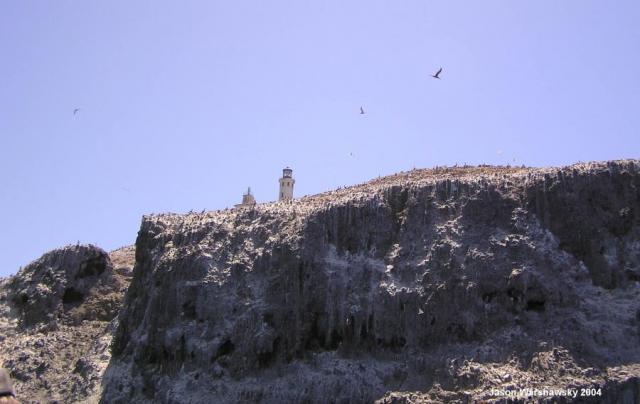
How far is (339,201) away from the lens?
4734 centimetres

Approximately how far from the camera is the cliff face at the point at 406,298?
3791 cm

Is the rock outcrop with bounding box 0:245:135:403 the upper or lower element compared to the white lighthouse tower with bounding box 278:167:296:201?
lower

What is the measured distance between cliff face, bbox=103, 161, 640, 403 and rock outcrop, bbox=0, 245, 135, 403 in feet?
8.13

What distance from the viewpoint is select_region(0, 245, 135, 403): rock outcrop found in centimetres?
4872

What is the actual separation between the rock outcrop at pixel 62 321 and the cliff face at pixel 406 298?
2.48m

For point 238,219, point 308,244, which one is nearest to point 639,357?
point 308,244

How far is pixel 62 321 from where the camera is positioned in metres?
54.2

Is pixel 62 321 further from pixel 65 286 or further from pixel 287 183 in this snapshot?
pixel 287 183

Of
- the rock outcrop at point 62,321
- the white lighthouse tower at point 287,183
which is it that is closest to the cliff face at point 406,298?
the rock outcrop at point 62,321

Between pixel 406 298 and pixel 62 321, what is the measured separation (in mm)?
24862

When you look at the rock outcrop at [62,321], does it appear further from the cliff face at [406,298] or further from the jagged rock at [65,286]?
the cliff face at [406,298]

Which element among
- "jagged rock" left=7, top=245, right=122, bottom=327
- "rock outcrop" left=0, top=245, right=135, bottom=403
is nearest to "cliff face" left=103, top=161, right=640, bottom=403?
"rock outcrop" left=0, top=245, right=135, bottom=403

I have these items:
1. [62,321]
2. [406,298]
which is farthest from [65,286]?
[406,298]

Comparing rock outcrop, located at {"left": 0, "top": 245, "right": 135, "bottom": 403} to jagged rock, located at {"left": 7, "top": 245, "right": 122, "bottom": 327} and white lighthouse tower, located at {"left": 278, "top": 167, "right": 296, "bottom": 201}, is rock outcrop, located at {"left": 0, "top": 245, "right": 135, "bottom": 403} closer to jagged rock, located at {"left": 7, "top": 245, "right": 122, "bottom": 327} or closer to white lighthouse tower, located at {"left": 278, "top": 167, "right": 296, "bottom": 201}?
jagged rock, located at {"left": 7, "top": 245, "right": 122, "bottom": 327}
